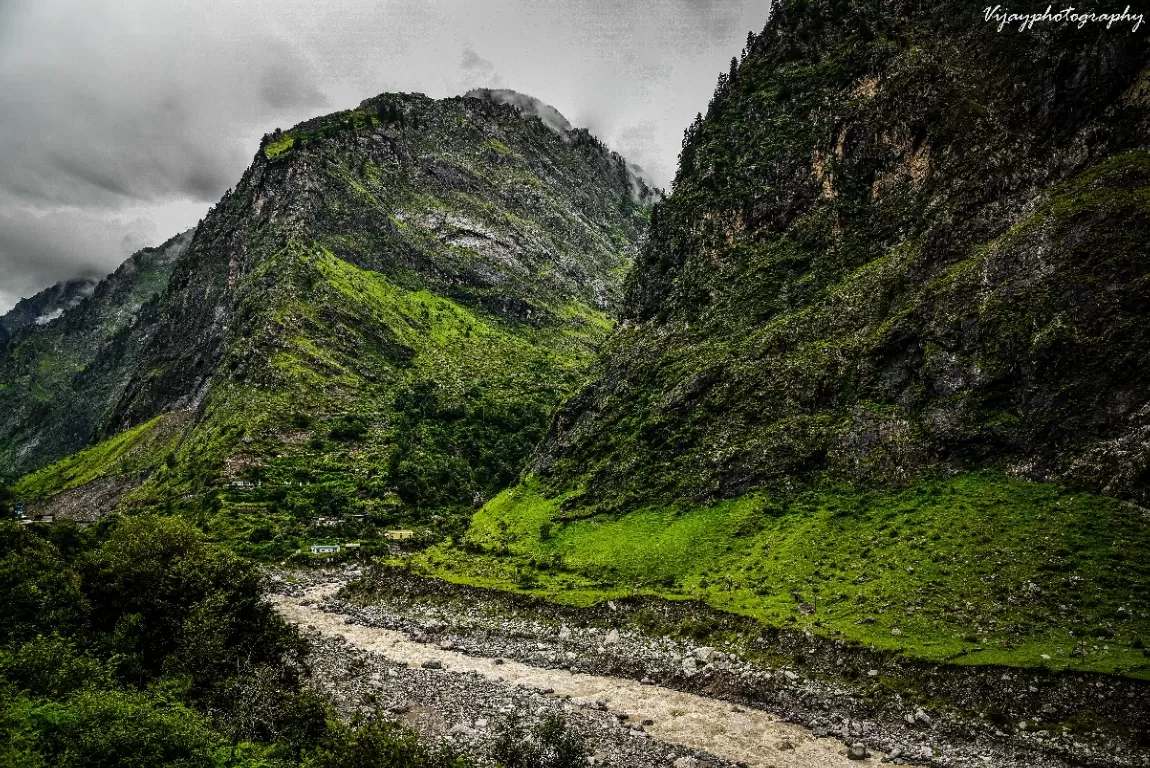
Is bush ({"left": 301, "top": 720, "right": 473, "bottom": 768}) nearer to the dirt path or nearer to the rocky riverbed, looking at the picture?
the rocky riverbed

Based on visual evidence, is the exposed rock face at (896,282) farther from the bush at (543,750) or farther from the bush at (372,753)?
the bush at (372,753)

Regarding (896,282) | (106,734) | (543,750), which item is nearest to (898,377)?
(896,282)

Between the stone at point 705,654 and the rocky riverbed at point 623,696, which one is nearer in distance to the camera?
the rocky riverbed at point 623,696

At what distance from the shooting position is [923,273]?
77.1m

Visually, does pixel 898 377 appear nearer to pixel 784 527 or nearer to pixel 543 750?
pixel 784 527

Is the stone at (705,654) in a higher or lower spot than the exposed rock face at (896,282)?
lower

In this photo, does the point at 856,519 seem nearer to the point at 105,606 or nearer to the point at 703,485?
the point at 703,485

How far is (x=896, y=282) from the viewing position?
7969 centimetres

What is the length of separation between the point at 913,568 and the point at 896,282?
39.6m
